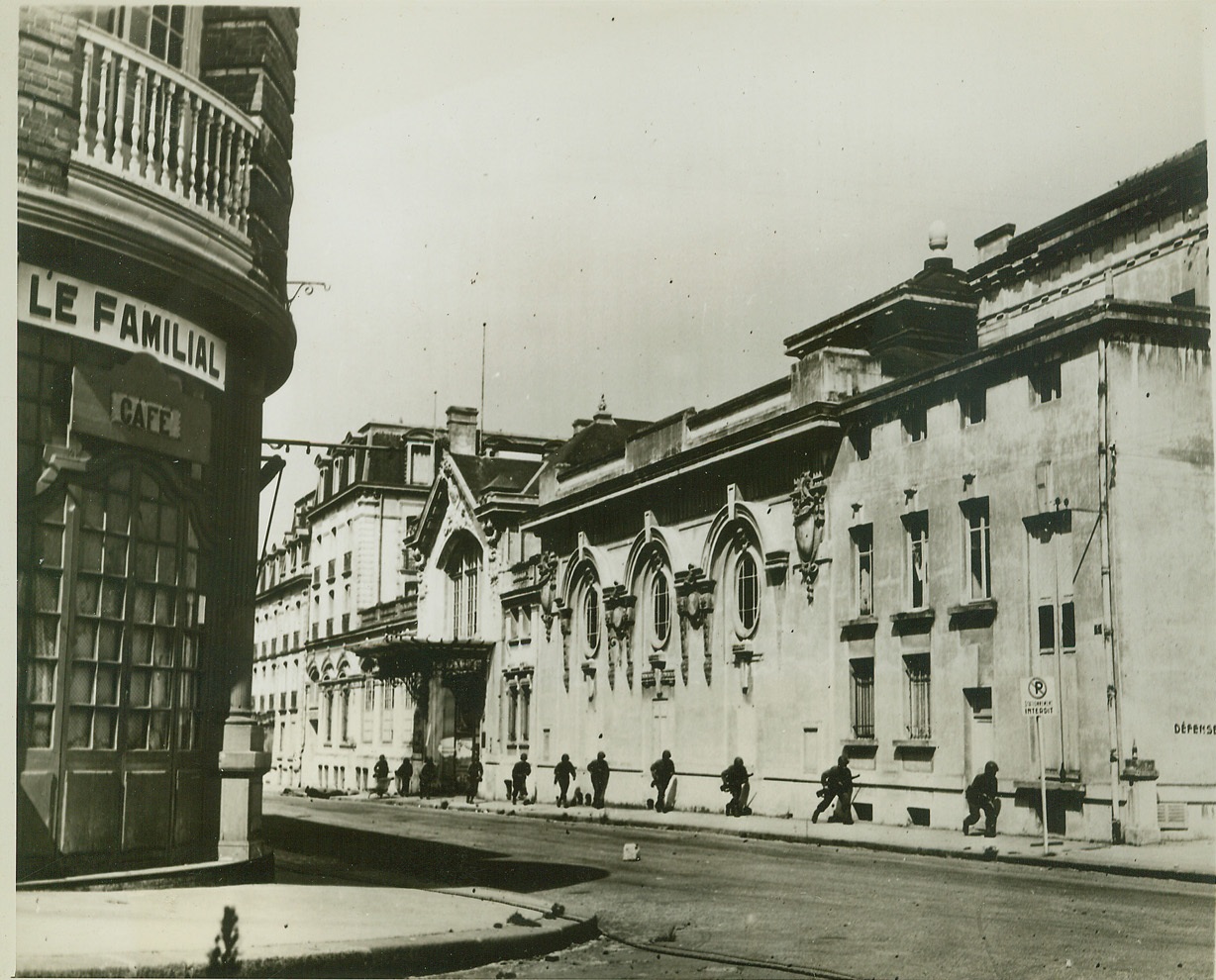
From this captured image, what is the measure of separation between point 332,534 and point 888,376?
32668 mm

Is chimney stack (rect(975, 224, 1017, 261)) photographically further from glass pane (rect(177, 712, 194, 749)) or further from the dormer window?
the dormer window

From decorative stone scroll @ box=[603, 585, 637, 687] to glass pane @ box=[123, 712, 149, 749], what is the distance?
24.9m

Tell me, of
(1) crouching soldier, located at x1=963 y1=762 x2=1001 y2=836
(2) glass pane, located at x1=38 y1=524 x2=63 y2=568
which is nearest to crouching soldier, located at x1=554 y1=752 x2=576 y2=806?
(1) crouching soldier, located at x1=963 y1=762 x2=1001 y2=836

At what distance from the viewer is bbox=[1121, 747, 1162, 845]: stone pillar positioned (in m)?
19.8

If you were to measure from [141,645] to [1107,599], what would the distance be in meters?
14.4

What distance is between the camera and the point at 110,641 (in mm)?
12227

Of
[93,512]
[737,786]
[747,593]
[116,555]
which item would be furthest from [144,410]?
[747,593]

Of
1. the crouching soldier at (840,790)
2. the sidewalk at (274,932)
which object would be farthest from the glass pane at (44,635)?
the crouching soldier at (840,790)

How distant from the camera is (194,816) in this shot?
43.0 ft

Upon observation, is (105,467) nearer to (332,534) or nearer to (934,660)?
(934,660)

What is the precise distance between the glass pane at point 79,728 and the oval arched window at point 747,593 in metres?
21.2

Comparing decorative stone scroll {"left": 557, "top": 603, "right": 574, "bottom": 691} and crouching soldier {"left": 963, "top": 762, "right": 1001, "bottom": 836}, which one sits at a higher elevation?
decorative stone scroll {"left": 557, "top": 603, "right": 574, "bottom": 691}

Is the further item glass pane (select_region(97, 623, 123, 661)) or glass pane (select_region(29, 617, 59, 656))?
glass pane (select_region(97, 623, 123, 661))

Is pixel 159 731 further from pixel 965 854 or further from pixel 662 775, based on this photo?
pixel 662 775
